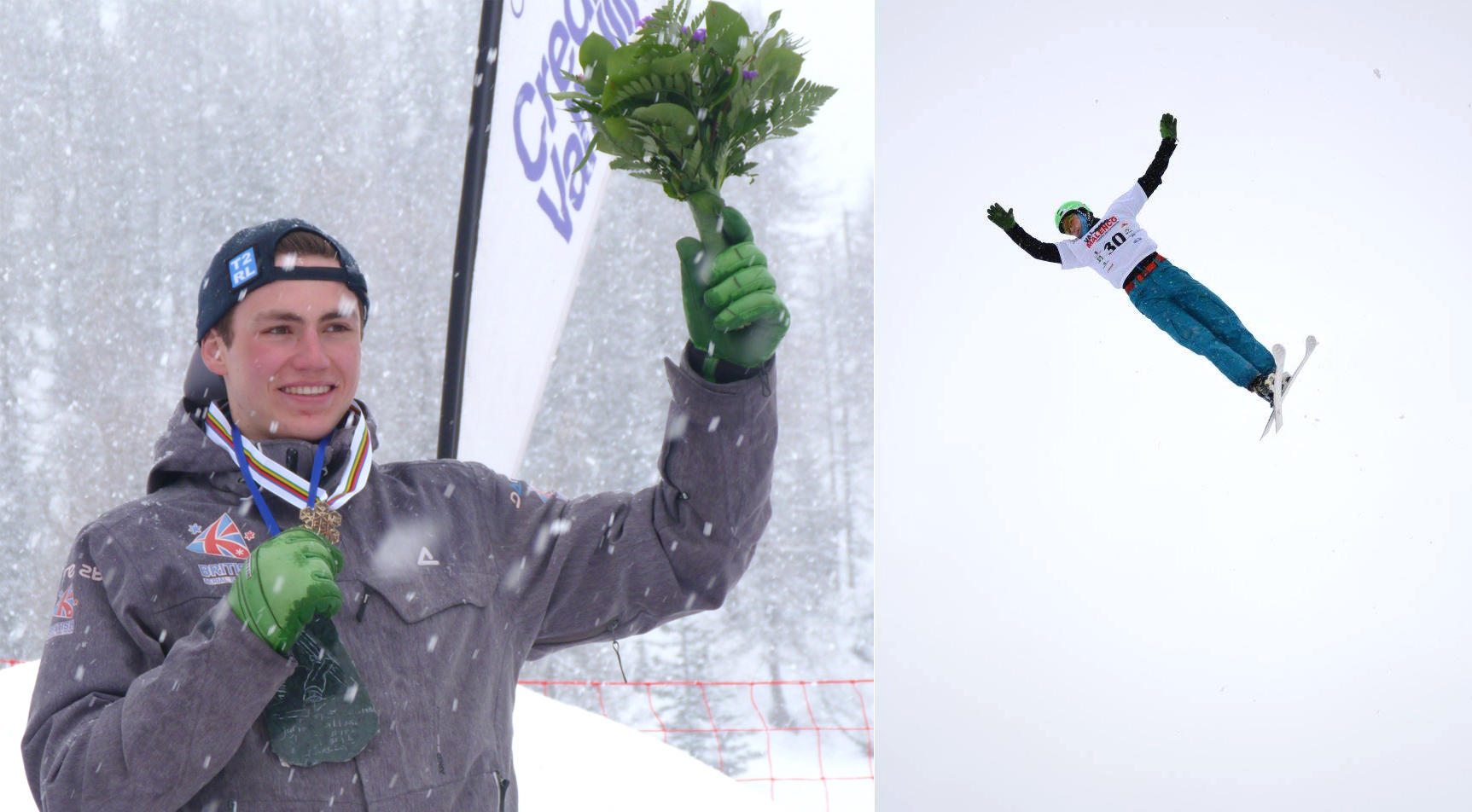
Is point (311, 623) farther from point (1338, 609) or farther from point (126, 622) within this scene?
point (1338, 609)

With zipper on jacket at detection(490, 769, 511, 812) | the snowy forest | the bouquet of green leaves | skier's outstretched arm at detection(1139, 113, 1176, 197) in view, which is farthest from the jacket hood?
the snowy forest

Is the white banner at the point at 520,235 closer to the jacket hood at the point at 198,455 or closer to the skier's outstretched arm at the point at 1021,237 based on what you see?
the skier's outstretched arm at the point at 1021,237

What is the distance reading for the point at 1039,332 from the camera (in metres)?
2.84

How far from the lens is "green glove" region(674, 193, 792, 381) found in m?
1.15

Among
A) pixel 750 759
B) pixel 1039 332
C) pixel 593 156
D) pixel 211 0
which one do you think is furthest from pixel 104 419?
pixel 1039 332

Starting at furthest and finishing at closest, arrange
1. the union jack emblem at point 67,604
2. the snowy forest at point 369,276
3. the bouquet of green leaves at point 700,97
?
the snowy forest at point 369,276 < the bouquet of green leaves at point 700,97 < the union jack emblem at point 67,604

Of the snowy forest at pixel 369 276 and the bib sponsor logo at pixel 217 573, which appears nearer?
the bib sponsor logo at pixel 217 573

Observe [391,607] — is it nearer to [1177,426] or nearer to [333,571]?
[333,571]

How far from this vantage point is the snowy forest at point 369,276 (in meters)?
8.80

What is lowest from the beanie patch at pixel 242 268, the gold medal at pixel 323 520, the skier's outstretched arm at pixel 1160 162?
the gold medal at pixel 323 520

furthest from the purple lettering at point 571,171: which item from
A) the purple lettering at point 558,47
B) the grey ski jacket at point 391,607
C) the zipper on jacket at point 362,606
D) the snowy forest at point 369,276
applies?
the snowy forest at point 369,276

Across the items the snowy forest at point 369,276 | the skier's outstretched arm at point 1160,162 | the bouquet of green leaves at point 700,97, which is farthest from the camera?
the snowy forest at point 369,276

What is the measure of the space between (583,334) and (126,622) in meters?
8.17

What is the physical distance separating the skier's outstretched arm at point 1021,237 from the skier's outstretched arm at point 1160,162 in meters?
0.25
